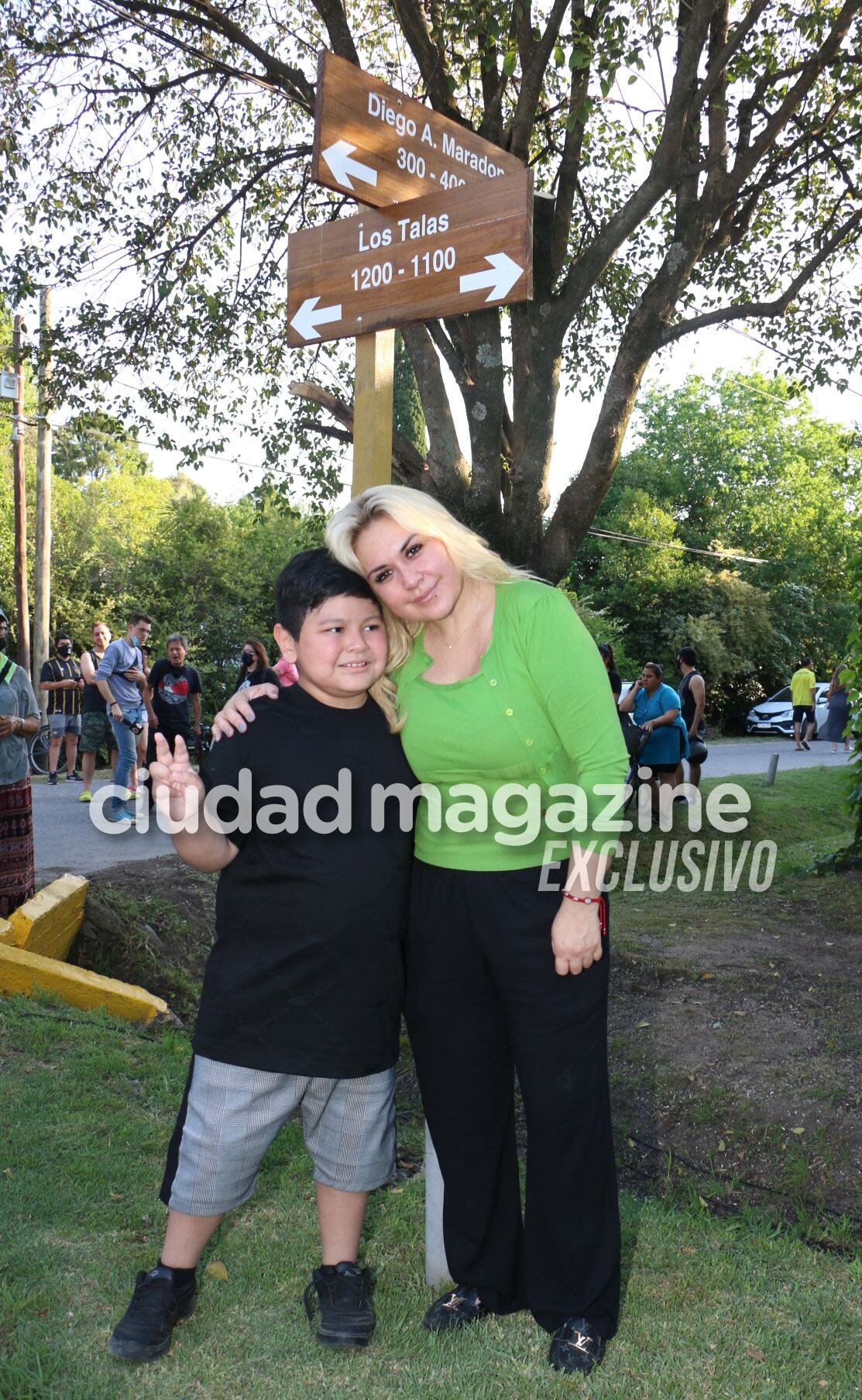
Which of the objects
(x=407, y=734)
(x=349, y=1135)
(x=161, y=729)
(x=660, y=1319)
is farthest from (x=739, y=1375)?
(x=161, y=729)

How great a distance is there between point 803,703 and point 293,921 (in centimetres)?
2302

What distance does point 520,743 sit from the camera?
8.21ft

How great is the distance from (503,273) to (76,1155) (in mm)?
2918

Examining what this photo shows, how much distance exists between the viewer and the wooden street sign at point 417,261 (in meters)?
3.08

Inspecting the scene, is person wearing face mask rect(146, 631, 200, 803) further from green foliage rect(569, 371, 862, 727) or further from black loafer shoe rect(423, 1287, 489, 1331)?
green foliage rect(569, 371, 862, 727)

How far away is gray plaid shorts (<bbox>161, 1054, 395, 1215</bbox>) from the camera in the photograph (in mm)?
2568

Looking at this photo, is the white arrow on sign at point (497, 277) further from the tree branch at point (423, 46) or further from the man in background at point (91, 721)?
the man in background at point (91, 721)

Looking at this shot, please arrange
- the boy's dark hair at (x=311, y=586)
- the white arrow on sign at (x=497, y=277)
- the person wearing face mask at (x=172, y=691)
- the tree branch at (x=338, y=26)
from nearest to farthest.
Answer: the boy's dark hair at (x=311, y=586)
the white arrow on sign at (x=497, y=277)
the tree branch at (x=338, y=26)
the person wearing face mask at (x=172, y=691)

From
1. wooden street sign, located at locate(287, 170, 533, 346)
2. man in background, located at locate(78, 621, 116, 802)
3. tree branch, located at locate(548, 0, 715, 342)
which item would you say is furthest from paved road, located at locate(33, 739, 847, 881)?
tree branch, located at locate(548, 0, 715, 342)

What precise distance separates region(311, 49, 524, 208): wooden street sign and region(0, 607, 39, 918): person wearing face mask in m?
3.28

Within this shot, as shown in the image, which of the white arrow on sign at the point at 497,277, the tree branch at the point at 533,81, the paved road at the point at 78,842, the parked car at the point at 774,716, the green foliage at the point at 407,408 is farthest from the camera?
the parked car at the point at 774,716

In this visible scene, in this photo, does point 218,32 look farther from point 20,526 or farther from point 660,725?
point 20,526

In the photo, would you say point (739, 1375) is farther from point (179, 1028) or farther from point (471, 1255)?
point (179, 1028)

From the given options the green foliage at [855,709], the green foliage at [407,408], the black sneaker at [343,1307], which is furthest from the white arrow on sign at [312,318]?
the green foliage at [407,408]
